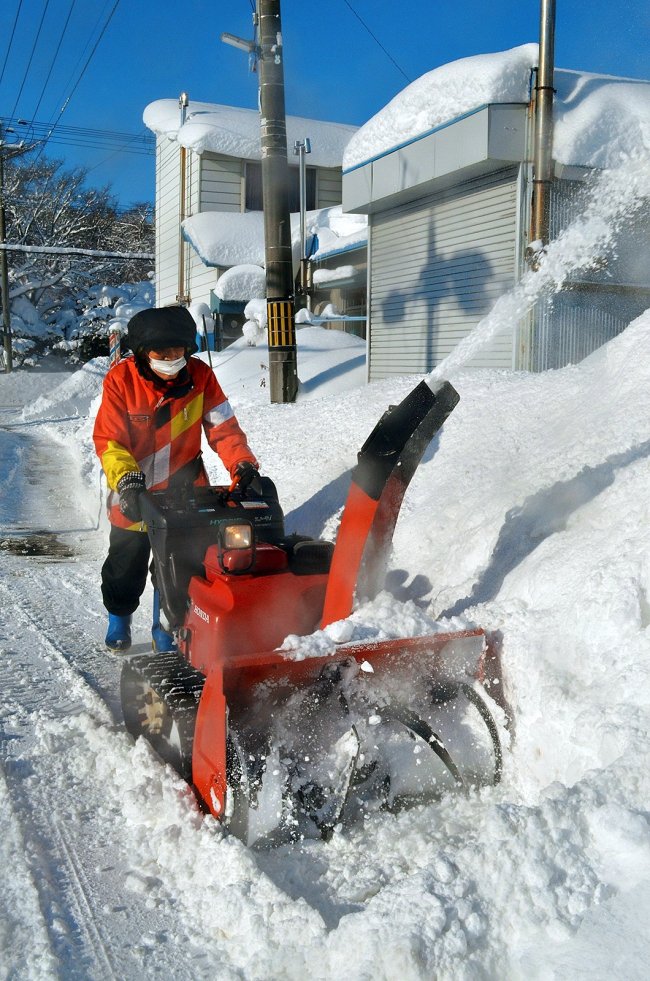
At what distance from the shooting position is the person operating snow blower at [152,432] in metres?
4.13

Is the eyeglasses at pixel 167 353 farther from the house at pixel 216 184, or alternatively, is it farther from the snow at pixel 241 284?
the house at pixel 216 184

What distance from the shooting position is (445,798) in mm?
2977

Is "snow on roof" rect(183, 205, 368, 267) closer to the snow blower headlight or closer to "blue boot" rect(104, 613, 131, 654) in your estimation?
"blue boot" rect(104, 613, 131, 654)

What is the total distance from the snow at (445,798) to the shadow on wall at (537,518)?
0.01m

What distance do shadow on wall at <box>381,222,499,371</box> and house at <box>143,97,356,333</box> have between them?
9.26 meters

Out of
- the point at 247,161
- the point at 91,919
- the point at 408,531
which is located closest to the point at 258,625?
the point at 91,919

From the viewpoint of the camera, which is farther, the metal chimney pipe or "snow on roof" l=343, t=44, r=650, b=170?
"snow on roof" l=343, t=44, r=650, b=170

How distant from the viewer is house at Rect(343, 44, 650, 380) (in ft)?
31.4

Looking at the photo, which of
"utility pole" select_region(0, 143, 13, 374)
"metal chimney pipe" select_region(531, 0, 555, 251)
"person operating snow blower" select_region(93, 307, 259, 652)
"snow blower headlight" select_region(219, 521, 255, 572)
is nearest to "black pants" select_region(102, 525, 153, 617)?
→ "person operating snow blower" select_region(93, 307, 259, 652)

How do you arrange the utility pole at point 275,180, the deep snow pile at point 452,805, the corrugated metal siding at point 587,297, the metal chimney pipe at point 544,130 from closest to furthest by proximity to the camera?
the deep snow pile at point 452,805 → the metal chimney pipe at point 544,130 → the utility pole at point 275,180 → the corrugated metal siding at point 587,297

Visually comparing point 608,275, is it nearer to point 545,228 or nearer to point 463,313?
point 545,228

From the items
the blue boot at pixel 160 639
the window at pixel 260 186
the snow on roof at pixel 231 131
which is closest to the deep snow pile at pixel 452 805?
the blue boot at pixel 160 639

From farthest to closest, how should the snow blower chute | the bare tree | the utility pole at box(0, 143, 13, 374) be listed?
the bare tree → the utility pole at box(0, 143, 13, 374) → the snow blower chute

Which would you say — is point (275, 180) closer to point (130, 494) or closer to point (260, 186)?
point (130, 494)
